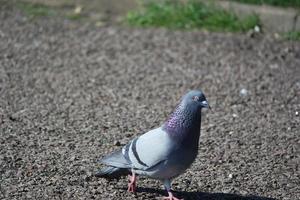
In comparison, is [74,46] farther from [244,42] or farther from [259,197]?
[259,197]

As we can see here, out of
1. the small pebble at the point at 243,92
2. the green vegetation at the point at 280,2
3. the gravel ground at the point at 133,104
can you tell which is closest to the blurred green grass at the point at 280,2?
the green vegetation at the point at 280,2

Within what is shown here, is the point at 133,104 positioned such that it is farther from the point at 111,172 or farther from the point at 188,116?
the point at 188,116

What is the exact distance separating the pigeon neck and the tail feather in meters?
0.42

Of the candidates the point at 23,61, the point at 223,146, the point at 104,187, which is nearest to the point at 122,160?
the point at 104,187

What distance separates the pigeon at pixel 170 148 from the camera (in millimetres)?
4066

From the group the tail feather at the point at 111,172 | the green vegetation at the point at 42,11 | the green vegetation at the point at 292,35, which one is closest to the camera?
the tail feather at the point at 111,172

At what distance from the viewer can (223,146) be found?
5.26 meters

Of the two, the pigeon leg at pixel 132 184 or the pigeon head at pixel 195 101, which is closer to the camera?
the pigeon head at pixel 195 101

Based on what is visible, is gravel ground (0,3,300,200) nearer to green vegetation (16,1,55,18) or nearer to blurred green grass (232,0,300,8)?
green vegetation (16,1,55,18)

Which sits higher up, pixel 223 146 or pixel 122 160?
pixel 122 160

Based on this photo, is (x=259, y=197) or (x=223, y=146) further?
(x=223, y=146)

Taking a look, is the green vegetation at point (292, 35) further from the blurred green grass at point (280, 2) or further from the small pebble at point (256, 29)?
the blurred green grass at point (280, 2)

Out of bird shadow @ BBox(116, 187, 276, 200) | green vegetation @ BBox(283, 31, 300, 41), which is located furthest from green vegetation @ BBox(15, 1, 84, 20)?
bird shadow @ BBox(116, 187, 276, 200)

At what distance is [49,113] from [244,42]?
9.27 feet
